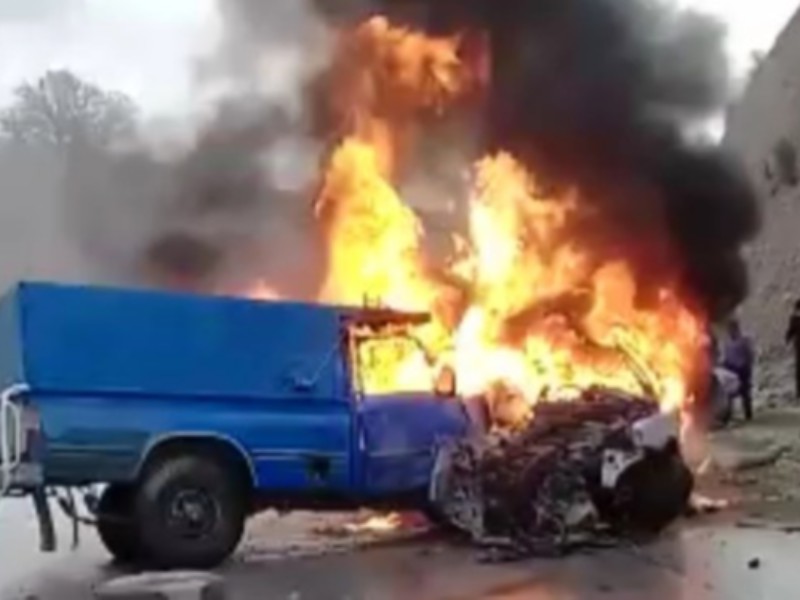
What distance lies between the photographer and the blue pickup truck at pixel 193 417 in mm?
10742

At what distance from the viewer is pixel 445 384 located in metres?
12.3

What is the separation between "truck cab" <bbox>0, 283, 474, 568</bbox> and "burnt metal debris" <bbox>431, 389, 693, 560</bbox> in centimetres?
33

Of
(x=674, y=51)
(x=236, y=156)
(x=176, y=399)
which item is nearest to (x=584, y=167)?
(x=674, y=51)

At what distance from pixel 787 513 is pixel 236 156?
734 centimetres

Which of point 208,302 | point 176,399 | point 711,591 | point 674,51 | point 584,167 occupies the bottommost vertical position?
point 711,591

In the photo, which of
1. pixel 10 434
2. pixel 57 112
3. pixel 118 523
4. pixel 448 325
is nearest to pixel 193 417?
pixel 118 523

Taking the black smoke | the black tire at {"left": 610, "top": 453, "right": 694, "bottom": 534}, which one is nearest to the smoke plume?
the black smoke

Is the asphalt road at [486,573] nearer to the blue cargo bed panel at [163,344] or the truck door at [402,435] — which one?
the truck door at [402,435]

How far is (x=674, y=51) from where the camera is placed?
1708 centimetres

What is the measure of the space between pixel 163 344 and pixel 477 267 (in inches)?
162

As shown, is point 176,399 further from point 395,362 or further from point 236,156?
point 236,156

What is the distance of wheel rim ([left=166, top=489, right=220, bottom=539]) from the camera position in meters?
11.0

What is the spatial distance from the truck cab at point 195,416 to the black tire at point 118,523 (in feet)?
0.06

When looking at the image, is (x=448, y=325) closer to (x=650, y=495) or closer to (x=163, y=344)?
(x=650, y=495)
